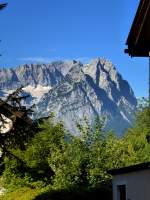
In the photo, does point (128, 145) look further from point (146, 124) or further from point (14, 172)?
point (146, 124)

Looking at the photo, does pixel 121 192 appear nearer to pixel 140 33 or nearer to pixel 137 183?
pixel 137 183

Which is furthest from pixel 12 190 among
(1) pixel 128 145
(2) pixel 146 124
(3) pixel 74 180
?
(2) pixel 146 124

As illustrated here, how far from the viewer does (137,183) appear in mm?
24797

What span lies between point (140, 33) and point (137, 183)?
14017mm

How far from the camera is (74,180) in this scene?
1629 inches

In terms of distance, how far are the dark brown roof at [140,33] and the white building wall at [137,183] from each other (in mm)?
12385

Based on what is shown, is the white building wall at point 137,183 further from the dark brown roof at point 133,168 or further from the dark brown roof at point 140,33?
the dark brown roof at point 140,33

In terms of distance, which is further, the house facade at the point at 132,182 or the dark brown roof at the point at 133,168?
the house facade at the point at 132,182

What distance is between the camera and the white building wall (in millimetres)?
24047

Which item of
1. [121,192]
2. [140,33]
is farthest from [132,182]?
[140,33]

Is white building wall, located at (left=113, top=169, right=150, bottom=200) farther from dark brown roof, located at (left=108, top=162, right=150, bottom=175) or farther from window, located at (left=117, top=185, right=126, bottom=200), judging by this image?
window, located at (left=117, top=185, right=126, bottom=200)

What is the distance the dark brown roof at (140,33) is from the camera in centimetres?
1131

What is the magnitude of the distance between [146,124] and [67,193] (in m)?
59.3

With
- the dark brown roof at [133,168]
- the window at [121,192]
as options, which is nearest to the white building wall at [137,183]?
the dark brown roof at [133,168]
